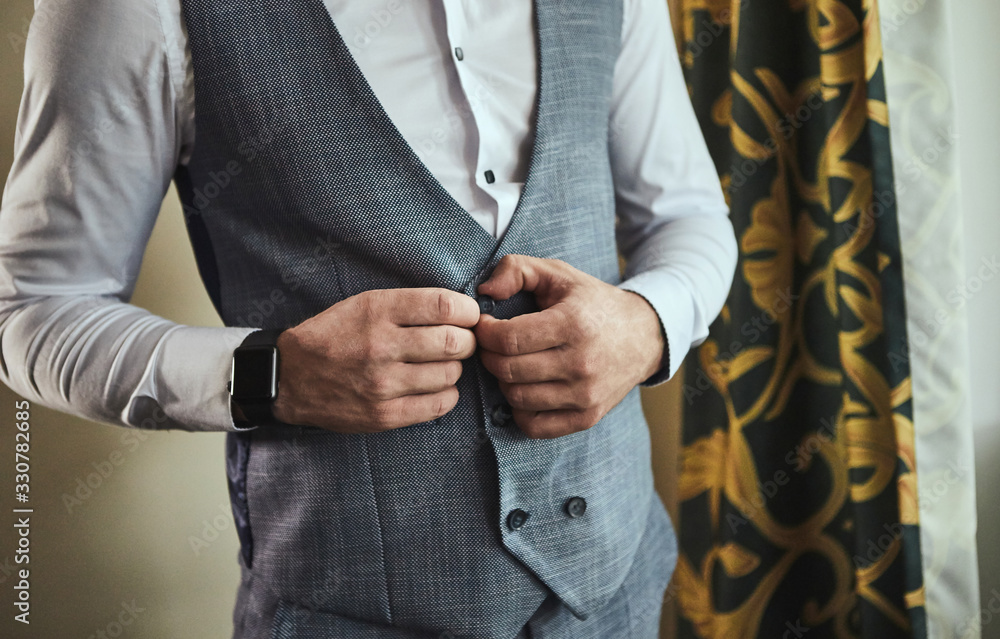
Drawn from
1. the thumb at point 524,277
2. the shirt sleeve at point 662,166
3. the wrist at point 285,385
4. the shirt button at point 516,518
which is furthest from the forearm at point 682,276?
the wrist at point 285,385

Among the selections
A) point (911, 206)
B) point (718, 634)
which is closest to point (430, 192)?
point (911, 206)

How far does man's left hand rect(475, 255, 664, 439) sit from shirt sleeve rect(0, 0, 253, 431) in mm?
269

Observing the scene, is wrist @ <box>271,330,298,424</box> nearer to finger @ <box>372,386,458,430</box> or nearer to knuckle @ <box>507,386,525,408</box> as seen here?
finger @ <box>372,386,458,430</box>

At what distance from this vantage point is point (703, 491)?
4.12 feet

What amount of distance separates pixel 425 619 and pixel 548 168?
1.58 feet

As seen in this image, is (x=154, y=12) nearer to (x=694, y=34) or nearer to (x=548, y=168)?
(x=548, y=168)

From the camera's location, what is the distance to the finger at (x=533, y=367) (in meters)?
0.58

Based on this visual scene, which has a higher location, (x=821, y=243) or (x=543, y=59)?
(x=543, y=59)

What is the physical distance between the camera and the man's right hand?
1.82 feet

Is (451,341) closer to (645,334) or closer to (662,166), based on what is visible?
(645,334)

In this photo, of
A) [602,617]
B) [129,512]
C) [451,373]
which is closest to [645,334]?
[451,373]

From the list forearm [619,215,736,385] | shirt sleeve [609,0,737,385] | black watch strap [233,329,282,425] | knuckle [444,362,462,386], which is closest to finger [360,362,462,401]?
knuckle [444,362,462,386]

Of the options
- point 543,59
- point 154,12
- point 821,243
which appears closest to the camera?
point 154,12

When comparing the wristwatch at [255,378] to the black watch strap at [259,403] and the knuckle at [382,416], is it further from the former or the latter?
the knuckle at [382,416]
